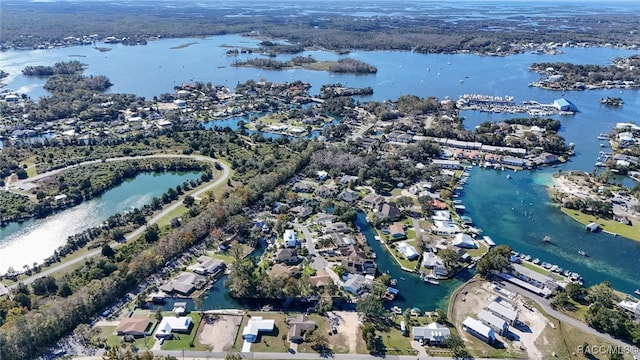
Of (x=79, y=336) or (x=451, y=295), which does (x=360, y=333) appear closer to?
(x=451, y=295)

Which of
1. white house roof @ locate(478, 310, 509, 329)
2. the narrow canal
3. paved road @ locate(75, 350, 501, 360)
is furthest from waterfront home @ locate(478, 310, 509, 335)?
paved road @ locate(75, 350, 501, 360)

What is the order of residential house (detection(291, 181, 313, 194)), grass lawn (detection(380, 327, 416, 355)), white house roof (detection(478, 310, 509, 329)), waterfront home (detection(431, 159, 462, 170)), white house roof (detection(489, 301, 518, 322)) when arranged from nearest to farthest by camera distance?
grass lawn (detection(380, 327, 416, 355))
white house roof (detection(478, 310, 509, 329))
white house roof (detection(489, 301, 518, 322))
residential house (detection(291, 181, 313, 194))
waterfront home (detection(431, 159, 462, 170))

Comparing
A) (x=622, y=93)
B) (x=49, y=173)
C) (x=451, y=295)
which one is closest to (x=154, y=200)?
(x=49, y=173)

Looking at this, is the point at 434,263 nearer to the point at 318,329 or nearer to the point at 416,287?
the point at 416,287

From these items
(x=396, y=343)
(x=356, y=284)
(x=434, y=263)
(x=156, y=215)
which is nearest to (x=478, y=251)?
(x=434, y=263)

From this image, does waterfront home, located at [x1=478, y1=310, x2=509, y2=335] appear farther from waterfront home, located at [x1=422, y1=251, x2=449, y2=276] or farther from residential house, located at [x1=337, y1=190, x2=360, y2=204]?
residential house, located at [x1=337, y1=190, x2=360, y2=204]

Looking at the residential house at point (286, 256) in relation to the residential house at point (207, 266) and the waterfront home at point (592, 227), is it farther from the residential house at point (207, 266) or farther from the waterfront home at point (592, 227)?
the waterfront home at point (592, 227)

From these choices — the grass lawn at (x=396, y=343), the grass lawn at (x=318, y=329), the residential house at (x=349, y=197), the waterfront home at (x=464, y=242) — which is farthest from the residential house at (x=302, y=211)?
the grass lawn at (x=396, y=343)
